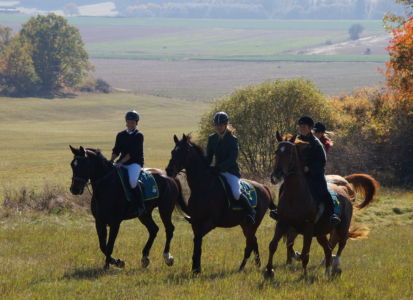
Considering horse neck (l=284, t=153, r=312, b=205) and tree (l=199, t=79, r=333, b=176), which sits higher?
horse neck (l=284, t=153, r=312, b=205)

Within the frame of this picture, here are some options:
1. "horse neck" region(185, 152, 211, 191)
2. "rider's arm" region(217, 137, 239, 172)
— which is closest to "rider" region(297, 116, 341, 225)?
"rider's arm" region(217, 137, 239, 172)

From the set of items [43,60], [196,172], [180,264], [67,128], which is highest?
[196,172]

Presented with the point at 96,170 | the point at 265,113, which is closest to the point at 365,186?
the point at 96,170

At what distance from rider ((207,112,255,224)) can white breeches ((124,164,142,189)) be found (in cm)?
149

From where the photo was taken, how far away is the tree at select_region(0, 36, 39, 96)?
398ft

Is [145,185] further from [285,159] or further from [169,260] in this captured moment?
[285,159]

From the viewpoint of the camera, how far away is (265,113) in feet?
134

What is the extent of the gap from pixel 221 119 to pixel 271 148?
90.2 ft

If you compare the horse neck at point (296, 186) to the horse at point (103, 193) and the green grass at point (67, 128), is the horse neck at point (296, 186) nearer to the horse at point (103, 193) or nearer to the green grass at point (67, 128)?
the horse at point (103, 193)

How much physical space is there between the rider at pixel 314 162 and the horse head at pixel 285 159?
0.80 metres

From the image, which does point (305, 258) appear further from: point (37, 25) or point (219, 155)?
point (37, 25)

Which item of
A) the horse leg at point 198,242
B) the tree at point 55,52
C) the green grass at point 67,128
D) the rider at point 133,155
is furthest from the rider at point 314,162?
the tree at point 55,52

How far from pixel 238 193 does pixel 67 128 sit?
79778mm

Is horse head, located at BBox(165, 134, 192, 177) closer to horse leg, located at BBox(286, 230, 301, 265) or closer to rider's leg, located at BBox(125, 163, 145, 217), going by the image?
rider's leg, located at BBox(125, 163, 145, 217)
